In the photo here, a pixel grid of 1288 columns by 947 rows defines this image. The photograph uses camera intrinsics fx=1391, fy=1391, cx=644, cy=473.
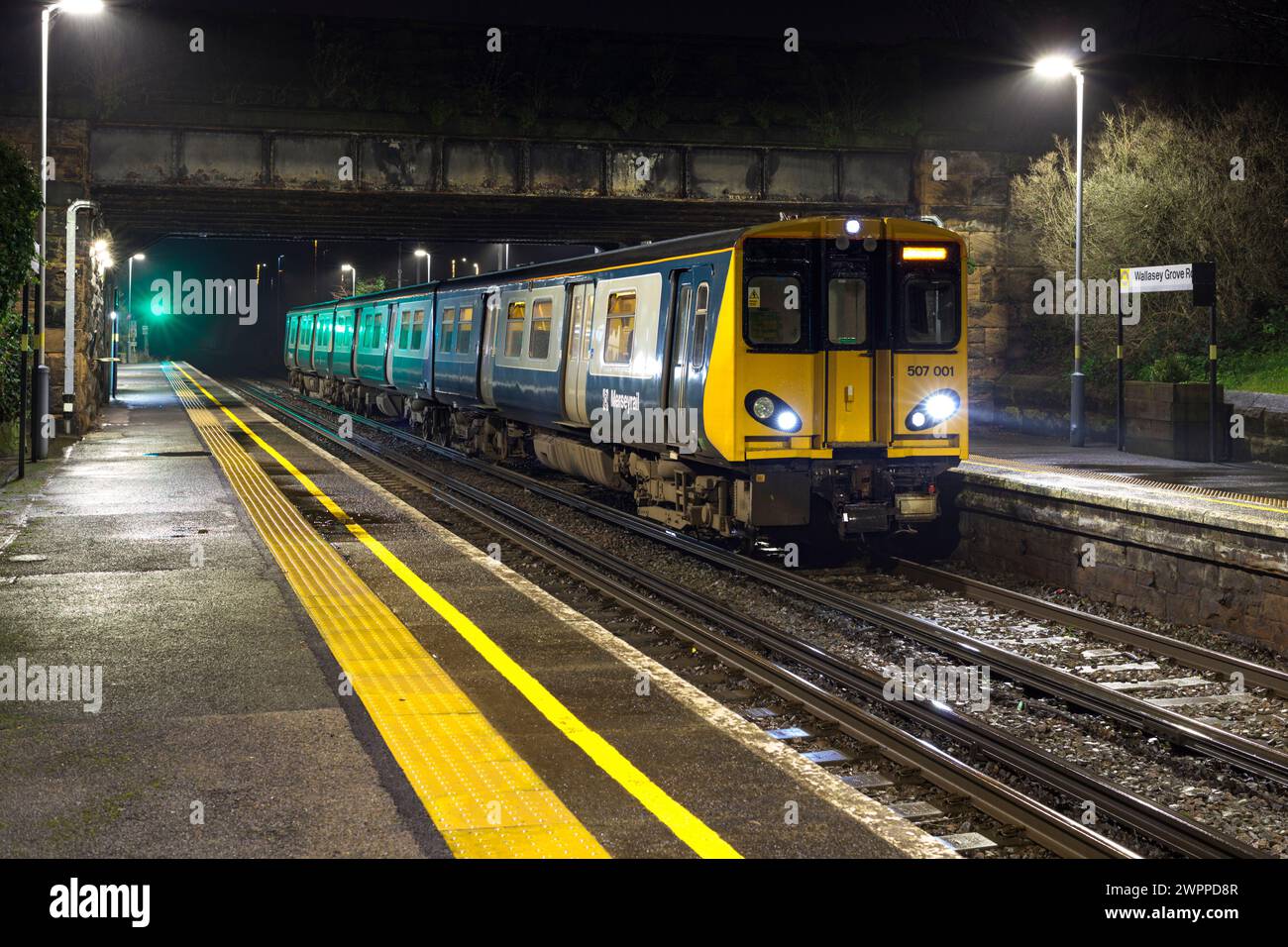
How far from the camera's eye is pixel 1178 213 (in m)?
24.9

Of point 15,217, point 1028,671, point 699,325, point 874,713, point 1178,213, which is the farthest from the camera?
point 1178,213

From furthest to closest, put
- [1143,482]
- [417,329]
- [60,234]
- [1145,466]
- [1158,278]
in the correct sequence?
[417,329]
[60,234]
[1158,278]
[1145,466]
[1143,482]

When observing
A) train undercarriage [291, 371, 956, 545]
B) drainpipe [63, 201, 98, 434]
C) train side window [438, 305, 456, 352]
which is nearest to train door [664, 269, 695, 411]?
train undercarriage [291, 371, 956, 545]

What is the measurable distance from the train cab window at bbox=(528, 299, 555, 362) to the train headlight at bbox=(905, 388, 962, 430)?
19.7 feet

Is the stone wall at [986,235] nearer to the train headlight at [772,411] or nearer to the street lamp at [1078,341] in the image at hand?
the street lamp at [1078,341]

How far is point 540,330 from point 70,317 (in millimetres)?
11824

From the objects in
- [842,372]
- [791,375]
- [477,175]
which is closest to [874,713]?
[791,375]

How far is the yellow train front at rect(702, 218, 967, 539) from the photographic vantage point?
12422mm

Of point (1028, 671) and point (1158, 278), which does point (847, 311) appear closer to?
point (1028, 671)

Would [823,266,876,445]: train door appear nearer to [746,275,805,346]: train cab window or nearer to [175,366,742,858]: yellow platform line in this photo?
[746,275,805,346]: train cab window

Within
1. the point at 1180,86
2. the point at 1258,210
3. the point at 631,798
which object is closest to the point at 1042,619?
the point at 631,798

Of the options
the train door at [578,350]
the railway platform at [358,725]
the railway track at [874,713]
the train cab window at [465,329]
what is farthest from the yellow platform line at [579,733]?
the train cab window at [465,329]
